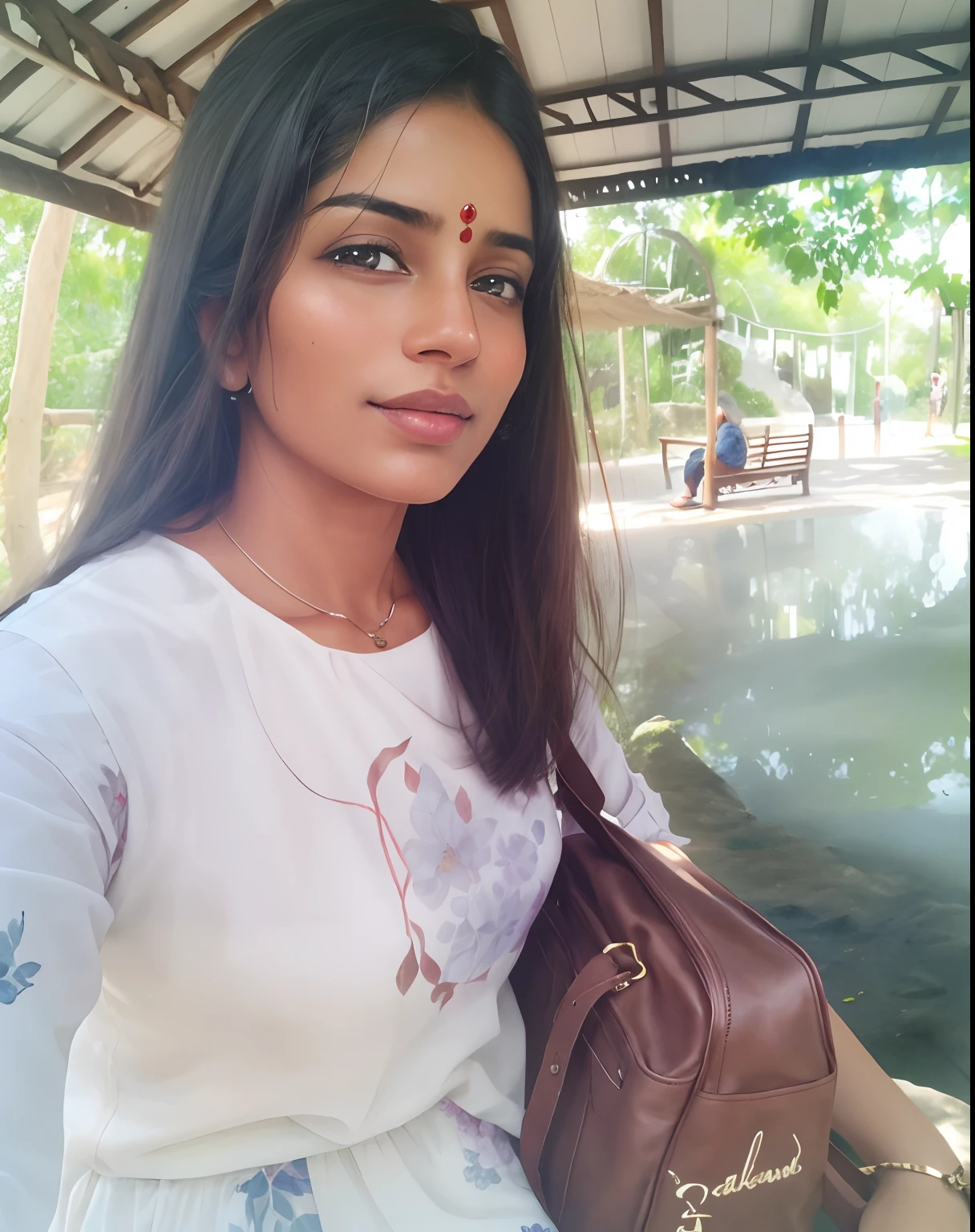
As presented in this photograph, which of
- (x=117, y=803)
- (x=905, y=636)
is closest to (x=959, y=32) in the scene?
(x=905, y=636)

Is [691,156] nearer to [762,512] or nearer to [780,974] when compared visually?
[762,512]

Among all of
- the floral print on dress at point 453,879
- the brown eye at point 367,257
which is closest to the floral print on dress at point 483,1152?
the floral print on dress at point 453,879

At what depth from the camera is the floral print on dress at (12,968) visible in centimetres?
36

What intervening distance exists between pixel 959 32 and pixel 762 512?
826 millimetres

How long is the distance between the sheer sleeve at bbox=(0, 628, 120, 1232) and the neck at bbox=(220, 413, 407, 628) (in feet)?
0.64

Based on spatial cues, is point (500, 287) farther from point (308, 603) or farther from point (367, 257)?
point (308, 603)

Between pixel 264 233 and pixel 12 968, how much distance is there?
1.47 feet

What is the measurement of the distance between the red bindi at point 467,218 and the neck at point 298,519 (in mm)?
195

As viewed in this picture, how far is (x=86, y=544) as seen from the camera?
53 cm

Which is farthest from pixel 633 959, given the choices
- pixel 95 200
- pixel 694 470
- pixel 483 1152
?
pixel 694 470

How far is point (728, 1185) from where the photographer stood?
1.64ft

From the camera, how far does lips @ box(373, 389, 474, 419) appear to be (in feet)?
1.77

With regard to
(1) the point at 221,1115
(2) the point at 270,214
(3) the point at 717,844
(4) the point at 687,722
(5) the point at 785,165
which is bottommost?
(3) the point at 717,844

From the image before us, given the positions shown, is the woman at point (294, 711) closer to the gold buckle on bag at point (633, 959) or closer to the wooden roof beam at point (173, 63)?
the gold buckle on bag at point (633, 959)
